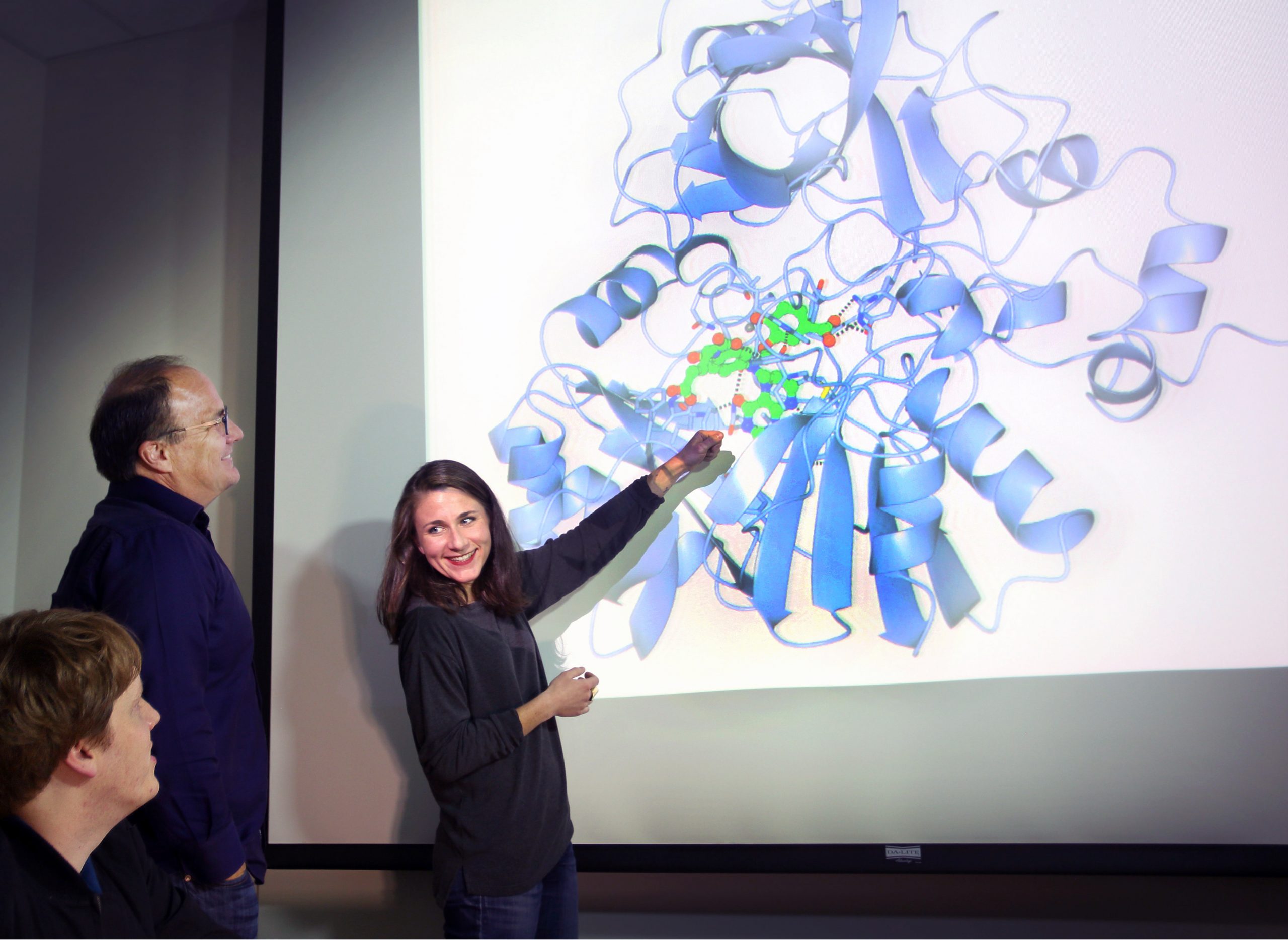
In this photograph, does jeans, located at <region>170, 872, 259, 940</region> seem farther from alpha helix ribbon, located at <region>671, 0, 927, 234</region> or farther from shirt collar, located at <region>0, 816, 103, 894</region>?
alpha helix ribbon, located at <region>671, 0, 927, 234</region>

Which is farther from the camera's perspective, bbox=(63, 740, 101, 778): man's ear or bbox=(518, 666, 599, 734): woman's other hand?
bbox=(518, 666, 599, 734): woman's other hand

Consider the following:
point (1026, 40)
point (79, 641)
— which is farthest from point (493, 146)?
point (79, 641)

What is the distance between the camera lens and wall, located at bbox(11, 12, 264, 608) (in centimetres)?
232

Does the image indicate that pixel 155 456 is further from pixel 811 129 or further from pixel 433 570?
pixel 811 129

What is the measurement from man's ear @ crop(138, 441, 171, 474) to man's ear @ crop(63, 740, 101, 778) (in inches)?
24.5

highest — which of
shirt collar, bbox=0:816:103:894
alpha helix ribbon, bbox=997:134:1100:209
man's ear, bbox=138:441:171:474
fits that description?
alpha helix ribbon, bbox=997:134:1100:209

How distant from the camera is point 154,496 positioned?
4.70 ft

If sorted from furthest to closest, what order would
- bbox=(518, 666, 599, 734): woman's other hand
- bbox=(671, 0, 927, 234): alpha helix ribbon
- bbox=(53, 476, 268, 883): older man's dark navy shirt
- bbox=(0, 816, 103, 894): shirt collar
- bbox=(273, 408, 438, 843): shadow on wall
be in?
1. bbox=(273, 408, 438, 843): shadow on wall
2. bbox=(671, 0, 927, 234): alpha helix ribbon
3. bbox=(518, 666, 599, 734): woman's other hand
4. bbox=(53, 476, 268, 883): older man's dark navy shirt
5. bbox=(0, 816, 103, 894): shirt collar

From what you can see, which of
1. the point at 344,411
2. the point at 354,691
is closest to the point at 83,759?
the point at 354,691

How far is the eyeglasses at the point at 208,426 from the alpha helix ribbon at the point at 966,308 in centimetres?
126

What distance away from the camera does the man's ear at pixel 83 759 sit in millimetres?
976

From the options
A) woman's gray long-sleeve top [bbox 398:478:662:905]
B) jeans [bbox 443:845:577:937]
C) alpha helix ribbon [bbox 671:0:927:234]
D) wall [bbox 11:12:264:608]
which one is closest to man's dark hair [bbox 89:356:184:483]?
woman's gray long-sleeve top [bbox 398:478:662:905]

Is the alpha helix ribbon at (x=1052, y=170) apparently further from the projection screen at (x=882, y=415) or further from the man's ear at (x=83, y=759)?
the man's ear at (x=83, y=759)

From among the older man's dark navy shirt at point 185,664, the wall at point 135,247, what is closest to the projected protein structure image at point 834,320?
the older man's dark navy shirt at point 185,664
